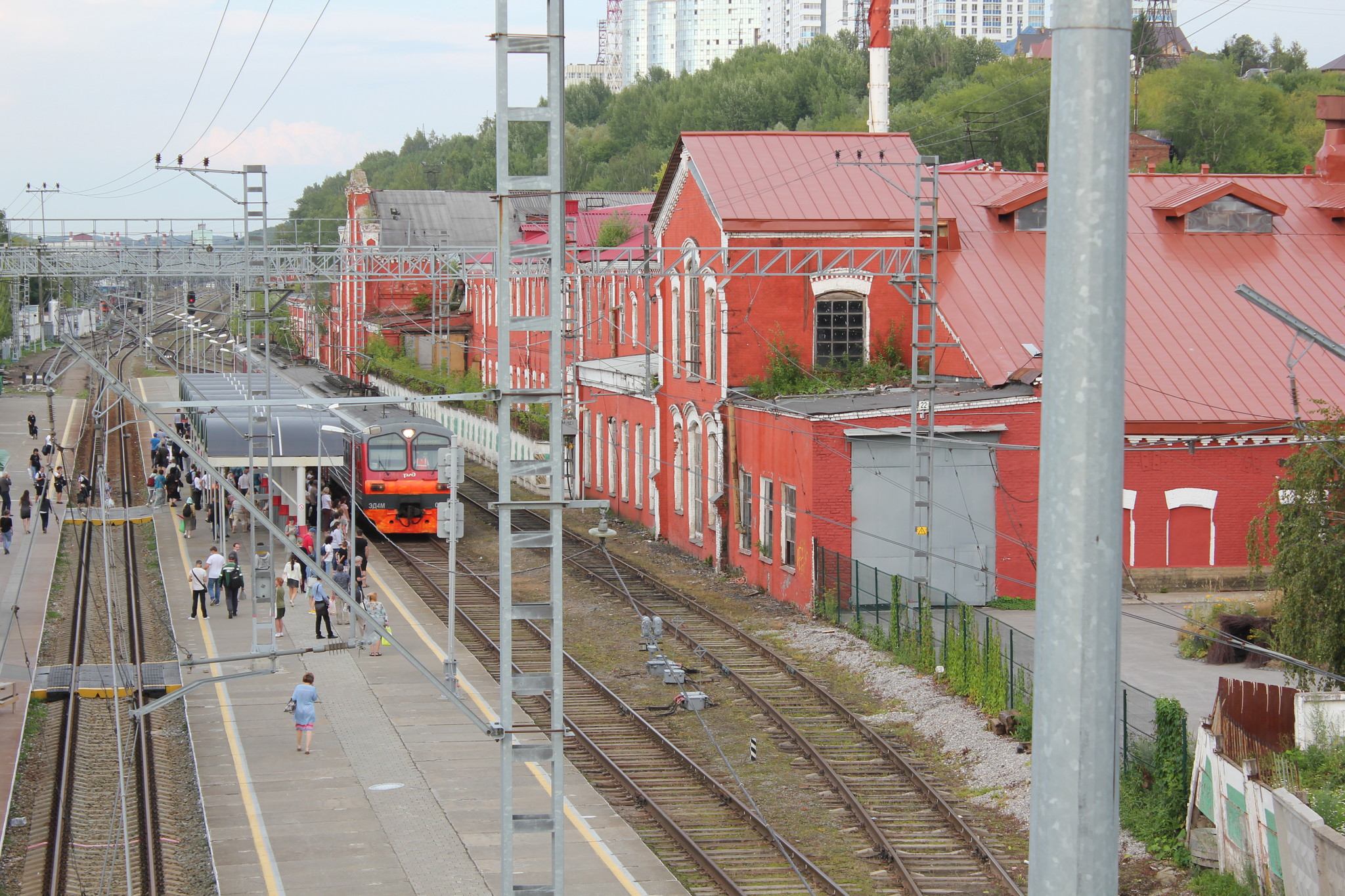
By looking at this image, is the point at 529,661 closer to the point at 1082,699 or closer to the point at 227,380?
the point at 1082,699

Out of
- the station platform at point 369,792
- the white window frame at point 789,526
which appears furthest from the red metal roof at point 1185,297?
the station platform at point 369,792

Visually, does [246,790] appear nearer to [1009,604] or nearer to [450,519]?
[450,519]

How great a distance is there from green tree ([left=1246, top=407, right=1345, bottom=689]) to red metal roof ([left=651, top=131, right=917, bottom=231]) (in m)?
14.5

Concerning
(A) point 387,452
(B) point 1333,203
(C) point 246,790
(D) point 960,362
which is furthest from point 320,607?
(B) point 1333,203

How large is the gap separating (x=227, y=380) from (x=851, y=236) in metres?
26.0

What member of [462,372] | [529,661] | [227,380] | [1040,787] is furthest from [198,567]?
[462,372]

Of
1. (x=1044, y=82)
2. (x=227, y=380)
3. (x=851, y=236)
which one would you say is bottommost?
(x=227, y=380)

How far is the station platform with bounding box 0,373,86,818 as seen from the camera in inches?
811

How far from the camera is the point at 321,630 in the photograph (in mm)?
25859

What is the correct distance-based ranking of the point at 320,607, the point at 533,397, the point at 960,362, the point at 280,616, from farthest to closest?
the point at 960,362 → the point at 280,616 → the point at 320,607 → the point at 533,397

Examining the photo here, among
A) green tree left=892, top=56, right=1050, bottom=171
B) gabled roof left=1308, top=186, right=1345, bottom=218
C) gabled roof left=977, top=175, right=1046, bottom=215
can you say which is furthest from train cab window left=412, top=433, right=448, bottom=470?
green tree left=892, top=56, right=1050, bottom=171

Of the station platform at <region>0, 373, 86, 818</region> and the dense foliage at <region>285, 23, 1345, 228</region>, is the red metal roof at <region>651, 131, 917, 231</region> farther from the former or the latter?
the dense foliage at <region>285, 23, 1345, 228</region>

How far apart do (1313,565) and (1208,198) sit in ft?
58.6

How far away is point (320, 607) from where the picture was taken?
24953 mm
